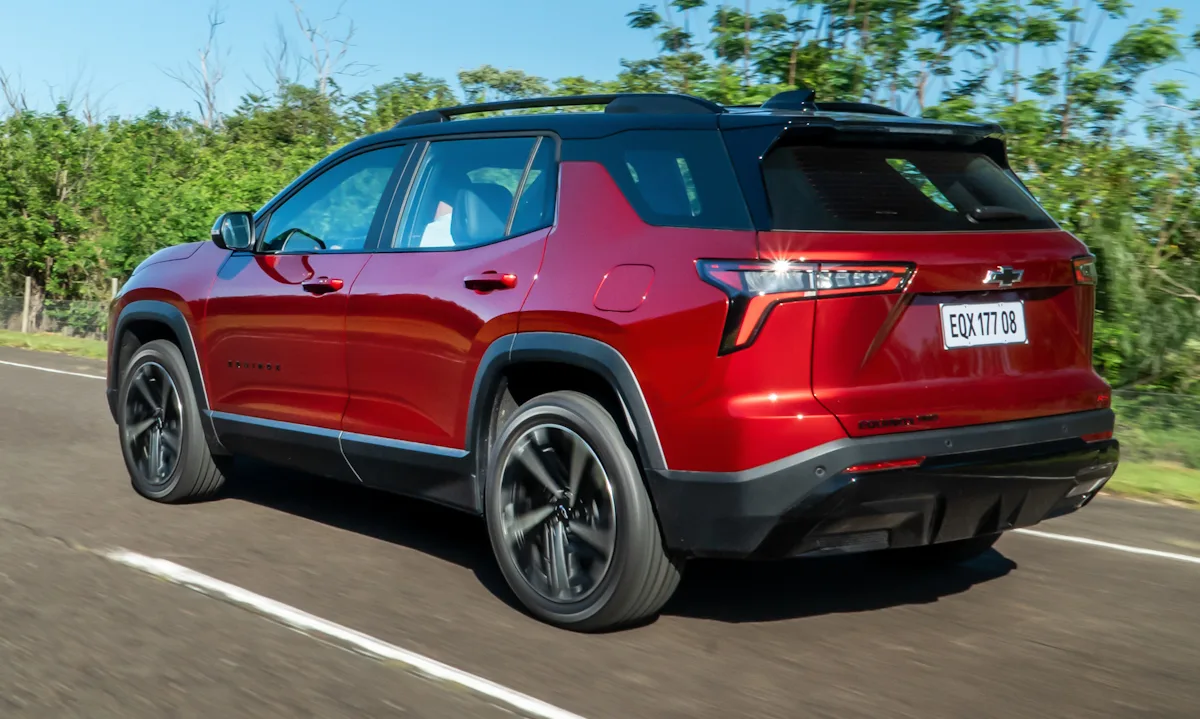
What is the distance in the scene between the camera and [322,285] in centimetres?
578

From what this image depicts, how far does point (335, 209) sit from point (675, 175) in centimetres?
203

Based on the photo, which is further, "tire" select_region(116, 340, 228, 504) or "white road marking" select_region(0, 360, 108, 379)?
"white road marking" select_region(0, 360, 108, 379)

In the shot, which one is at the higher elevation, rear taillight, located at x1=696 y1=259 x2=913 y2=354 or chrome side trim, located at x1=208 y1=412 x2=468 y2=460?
rear taillight, located at x1=696 y1=259 x2=913 y2=354

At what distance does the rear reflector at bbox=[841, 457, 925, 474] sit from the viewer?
4102 millimetres

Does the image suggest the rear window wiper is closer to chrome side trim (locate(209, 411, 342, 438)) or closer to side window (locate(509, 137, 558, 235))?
side window (locate(509, 137, 558, 235))

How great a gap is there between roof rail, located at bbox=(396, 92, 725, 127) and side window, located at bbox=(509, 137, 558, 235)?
0.27 m

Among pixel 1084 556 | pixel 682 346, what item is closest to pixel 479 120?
pixel 682 346

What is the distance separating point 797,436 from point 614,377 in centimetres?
67

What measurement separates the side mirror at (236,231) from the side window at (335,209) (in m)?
0.09

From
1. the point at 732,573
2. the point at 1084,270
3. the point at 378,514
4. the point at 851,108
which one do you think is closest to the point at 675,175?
the point at 851,108

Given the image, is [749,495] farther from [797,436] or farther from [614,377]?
[614,377]

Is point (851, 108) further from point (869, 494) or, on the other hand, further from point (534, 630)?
point (534, 630)

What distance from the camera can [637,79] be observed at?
14539 mm

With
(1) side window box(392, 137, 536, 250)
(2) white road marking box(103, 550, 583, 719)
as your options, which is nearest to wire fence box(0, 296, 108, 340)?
(2) white road marking box(103, 550, 583, 719)
